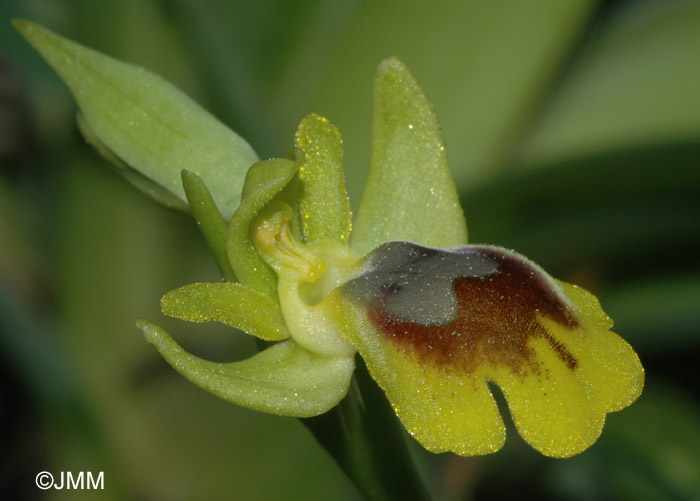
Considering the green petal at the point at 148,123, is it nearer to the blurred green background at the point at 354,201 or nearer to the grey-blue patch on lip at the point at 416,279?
the grey-blue patch on lip at the point at 416,279

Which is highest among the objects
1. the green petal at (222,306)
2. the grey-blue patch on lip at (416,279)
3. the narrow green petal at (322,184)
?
the narrow green petal at (322,184)

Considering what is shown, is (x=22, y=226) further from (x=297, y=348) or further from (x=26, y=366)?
(x=297, y=348)

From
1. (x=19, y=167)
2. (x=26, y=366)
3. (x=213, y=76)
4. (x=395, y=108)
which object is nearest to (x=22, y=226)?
(x=19, y=167)
